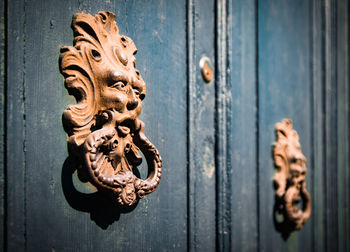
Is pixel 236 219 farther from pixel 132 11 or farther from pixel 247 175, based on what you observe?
pixel 132 11

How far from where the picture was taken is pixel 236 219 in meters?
0.70

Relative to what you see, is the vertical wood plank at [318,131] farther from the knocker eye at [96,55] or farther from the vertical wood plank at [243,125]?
the knocker eye at [96,55]

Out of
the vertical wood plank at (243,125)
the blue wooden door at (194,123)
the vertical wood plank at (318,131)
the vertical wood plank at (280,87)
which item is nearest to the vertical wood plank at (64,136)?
the blue wooden door at (194,123)

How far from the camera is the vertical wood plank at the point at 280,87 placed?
788mm

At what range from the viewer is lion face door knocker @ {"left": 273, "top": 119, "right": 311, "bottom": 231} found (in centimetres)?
80

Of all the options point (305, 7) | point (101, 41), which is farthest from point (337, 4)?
point (101, 41)

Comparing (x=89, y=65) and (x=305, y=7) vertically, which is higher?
(x=305, y=7)

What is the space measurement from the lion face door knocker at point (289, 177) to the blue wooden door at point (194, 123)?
1.0 inches

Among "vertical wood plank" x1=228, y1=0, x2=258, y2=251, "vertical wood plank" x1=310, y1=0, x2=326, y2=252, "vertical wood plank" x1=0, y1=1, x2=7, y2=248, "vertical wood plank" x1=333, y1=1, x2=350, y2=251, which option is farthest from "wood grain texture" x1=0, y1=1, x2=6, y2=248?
"vertical wood plank" x1=333, y1=1, x2=350, y2=251

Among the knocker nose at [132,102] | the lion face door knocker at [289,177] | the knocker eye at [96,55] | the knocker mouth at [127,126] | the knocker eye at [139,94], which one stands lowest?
the lion face door knocker at [289,177]

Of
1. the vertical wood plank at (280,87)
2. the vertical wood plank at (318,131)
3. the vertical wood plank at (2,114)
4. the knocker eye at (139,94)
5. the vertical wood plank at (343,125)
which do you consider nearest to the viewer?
the vertical wood plank at (2,114)

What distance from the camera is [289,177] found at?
83 centimetres

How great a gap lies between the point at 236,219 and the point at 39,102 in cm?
49

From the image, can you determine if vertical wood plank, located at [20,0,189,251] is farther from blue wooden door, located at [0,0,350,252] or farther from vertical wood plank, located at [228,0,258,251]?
vertical wood plank, located at [228,0,258,251]
